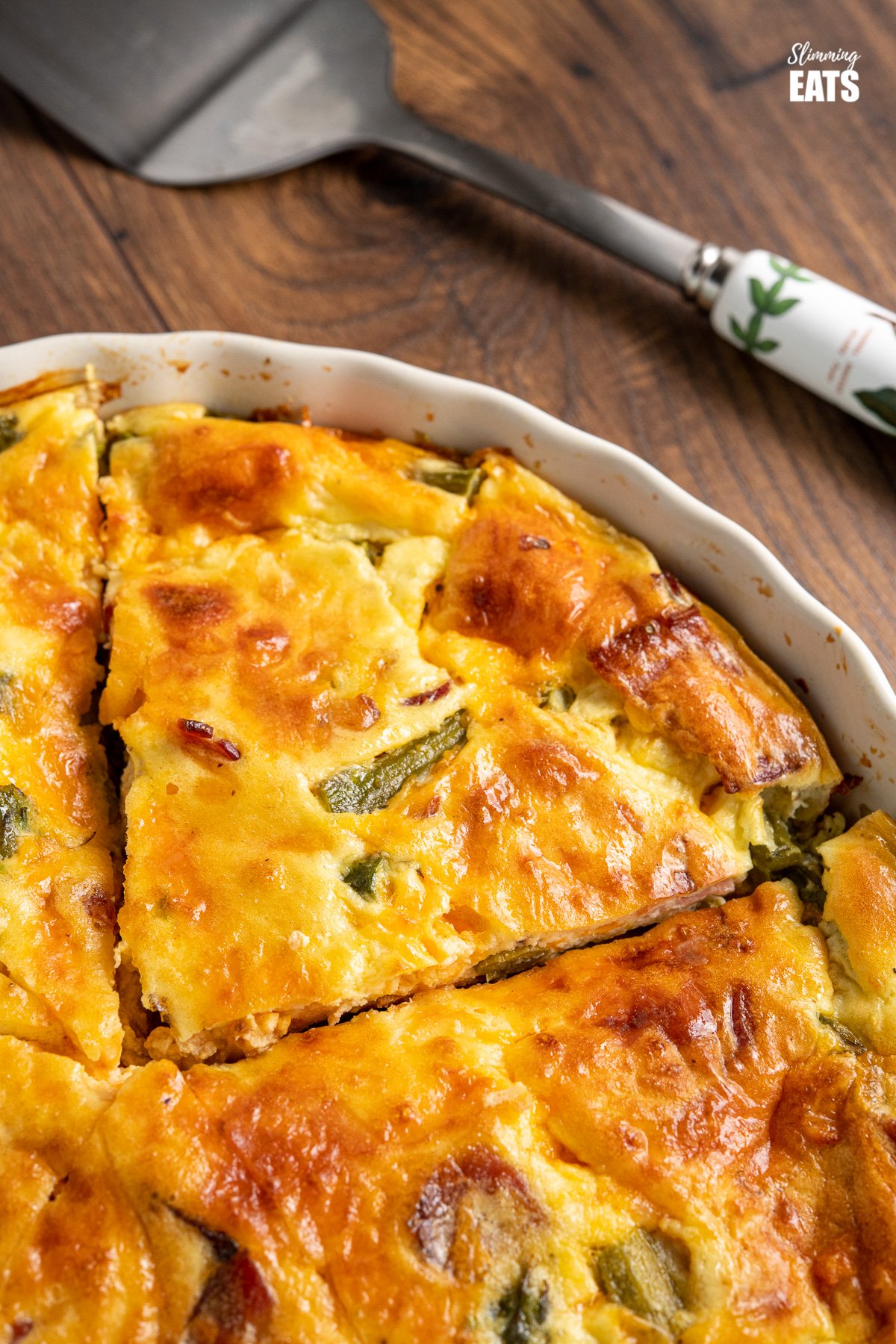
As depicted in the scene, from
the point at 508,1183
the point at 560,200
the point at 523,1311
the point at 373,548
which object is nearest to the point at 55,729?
the point at 373,548

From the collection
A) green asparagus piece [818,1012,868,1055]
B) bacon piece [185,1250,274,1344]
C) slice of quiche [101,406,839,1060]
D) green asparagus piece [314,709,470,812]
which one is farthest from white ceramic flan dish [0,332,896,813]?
bacon piece [185,1250,274,1344]

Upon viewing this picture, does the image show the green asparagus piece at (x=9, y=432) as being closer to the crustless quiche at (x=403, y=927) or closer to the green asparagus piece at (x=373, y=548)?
the crustless quiche at (x=403, y=927)

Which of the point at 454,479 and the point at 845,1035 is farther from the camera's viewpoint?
the point at 454,479

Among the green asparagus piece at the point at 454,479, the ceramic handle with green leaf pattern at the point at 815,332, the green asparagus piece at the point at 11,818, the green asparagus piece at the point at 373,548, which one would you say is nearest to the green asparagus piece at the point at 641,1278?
the green asparagus piece at the point at 11,818

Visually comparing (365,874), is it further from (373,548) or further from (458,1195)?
(373,548)

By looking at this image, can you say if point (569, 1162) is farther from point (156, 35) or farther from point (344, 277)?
point (156, 35)
